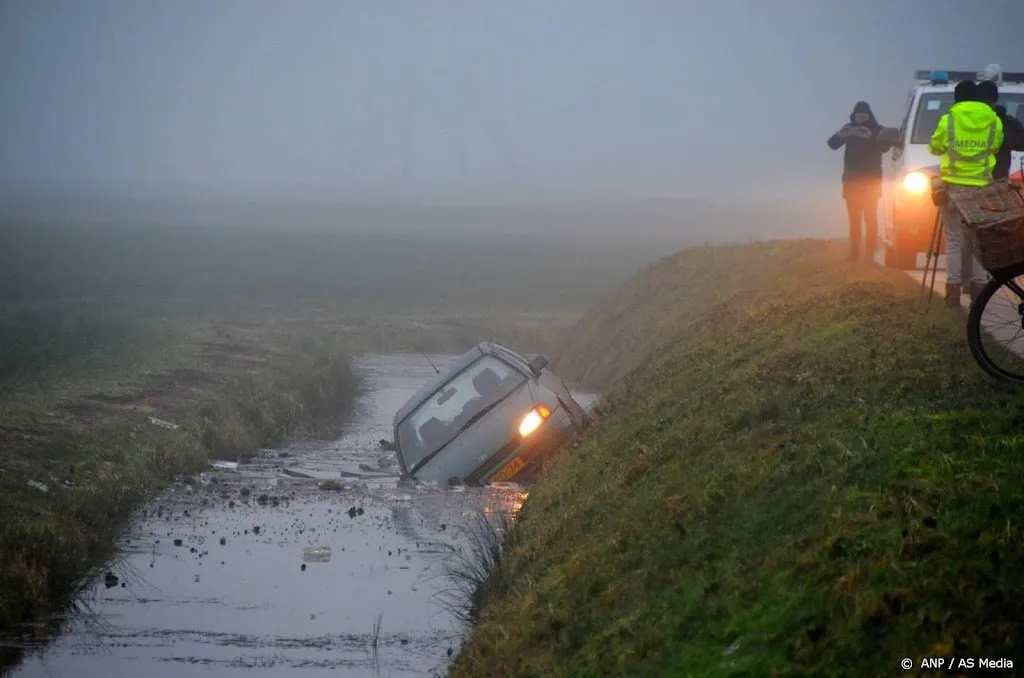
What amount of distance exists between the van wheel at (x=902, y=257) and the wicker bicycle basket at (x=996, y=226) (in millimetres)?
7893

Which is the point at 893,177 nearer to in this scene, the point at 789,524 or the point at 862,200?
the point at 862,200

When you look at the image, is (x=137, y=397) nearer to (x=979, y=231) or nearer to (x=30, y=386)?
(x=30, y=386)

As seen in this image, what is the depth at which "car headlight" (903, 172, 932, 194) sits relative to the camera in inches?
617

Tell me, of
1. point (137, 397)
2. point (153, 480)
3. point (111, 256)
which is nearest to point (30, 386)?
point (137, 397)

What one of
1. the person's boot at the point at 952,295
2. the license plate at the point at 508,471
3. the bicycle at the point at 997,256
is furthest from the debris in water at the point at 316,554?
the bicycle at the point at 997,256

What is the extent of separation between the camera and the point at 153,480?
1645cm

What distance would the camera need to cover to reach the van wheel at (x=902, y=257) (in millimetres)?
16906

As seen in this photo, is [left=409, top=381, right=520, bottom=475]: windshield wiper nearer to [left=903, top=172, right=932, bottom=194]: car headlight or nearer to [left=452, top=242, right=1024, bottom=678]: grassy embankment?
[left=452, top=242, right=1024, bottom=678]: grassy embankment

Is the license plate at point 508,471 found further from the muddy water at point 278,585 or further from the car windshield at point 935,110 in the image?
the car windshield at point 935,110

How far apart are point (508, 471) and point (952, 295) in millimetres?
5051

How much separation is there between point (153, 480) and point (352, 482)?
7.90ft

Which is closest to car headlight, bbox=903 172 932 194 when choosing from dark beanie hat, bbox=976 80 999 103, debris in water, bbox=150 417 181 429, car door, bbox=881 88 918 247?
car door, bbox=881 88 918 247

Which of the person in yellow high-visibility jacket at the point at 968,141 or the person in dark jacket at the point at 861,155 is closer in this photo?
the person in yellow high-visibility jacket at the point at 968,141

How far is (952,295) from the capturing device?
12.5 metres
